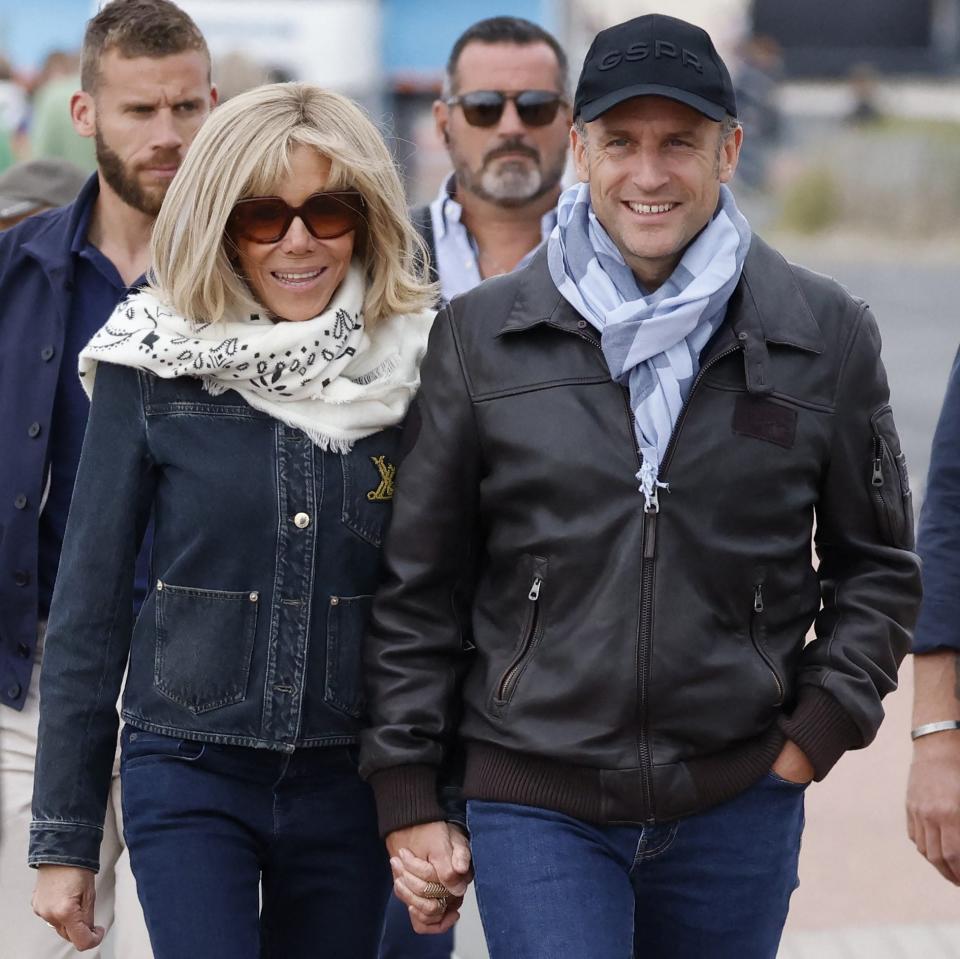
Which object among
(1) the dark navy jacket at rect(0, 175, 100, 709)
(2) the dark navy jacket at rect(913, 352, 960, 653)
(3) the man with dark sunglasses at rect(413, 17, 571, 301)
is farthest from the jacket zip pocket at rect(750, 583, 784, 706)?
(3) the man with dark sunglasses at rect(413, 17, 571, 301)

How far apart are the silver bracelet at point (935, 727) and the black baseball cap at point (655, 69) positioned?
1177mm

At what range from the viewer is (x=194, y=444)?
2961 millimetres

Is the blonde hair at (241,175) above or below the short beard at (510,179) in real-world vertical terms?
above

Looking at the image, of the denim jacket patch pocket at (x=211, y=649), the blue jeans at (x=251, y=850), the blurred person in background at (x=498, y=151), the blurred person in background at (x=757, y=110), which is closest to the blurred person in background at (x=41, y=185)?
the blurred person in background at (x=498, y=151)

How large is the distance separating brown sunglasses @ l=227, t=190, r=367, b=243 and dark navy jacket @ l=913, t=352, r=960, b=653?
1.15 meters

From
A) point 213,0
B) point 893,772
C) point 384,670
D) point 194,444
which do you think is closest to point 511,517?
point 384,670

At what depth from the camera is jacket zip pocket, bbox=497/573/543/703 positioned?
9.41ft

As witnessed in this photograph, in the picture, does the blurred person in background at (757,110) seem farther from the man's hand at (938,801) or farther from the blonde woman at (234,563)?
the blonde woman at (234,563)

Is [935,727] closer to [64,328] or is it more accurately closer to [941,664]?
[941,664]

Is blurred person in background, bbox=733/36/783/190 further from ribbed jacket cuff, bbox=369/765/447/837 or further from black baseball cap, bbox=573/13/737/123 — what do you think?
ribbed jacket cuff, bbox=369/765/447/837

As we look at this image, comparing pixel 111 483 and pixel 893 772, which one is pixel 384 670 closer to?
pixel 111 483

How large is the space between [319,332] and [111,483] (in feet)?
1.41

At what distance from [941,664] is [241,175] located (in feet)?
5.01

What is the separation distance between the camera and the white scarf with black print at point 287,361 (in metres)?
2.94
